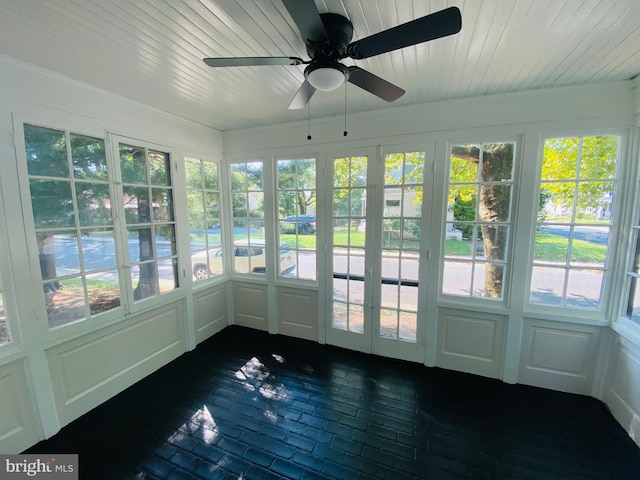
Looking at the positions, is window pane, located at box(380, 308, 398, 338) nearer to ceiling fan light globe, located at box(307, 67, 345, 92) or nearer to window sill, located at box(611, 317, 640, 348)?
window sill, located at box(611, 317, 640, 348)

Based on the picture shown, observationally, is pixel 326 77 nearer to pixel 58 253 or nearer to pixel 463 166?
pixel 463 166

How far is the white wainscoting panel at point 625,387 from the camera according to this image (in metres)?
1.89

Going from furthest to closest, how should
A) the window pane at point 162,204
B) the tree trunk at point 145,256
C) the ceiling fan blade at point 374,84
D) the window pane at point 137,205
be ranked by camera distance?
1. the window pane at point 162,204
2. the tree trunk at point 145,256
3. the window pane at point 137,205
4. the ceiling fan blade at point 374,84

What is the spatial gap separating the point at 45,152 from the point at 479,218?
11.7ft

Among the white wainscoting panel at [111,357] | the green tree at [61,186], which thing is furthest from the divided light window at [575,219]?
the green tree at [61,186]

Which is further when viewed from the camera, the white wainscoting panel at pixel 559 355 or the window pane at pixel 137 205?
the window pane at pixel 137 205

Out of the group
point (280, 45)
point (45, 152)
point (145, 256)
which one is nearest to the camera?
point (280, 45)

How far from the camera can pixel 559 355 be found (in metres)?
2.33

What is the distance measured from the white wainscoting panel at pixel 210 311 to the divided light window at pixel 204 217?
0.23 m

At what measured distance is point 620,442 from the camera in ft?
6.03

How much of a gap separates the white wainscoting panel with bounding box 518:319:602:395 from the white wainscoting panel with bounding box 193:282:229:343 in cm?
338

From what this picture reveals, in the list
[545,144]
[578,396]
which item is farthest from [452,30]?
[578,396]

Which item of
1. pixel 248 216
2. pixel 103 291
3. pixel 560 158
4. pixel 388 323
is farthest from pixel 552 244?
pixel 103 291

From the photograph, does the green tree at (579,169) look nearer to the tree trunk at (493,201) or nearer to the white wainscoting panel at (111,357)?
the tree trunk at (493,201)
